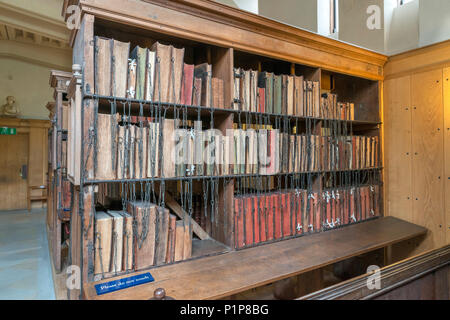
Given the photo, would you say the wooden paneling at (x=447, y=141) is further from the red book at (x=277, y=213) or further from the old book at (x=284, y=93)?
the red book at (x=277, y=213)

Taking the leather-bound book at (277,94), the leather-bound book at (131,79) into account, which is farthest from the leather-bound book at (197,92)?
the leather-bound book at (277,94)

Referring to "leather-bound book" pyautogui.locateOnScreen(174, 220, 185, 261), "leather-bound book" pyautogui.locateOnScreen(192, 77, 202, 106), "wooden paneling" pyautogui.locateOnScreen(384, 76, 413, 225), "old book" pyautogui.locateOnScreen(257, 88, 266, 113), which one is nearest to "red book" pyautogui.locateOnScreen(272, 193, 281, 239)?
"old book" pyautogui.locateOnScreen(257, 88, 266, 113)

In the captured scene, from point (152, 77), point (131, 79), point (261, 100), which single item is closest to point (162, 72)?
point (152, 77)

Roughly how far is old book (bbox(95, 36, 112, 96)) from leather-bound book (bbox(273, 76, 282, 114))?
1143mm

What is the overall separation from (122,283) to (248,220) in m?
0.87

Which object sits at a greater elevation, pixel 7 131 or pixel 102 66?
pixel 7 131

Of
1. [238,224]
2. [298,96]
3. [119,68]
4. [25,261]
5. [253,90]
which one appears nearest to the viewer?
[119,68]

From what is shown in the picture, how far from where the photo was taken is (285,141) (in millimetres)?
2107

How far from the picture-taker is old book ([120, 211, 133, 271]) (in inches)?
58.2

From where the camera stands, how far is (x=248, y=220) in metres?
1.91

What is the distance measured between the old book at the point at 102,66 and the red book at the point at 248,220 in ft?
3.55

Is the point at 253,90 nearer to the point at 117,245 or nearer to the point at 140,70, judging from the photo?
the point at 140,70

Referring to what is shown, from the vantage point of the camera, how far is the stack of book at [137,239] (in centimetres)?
143
